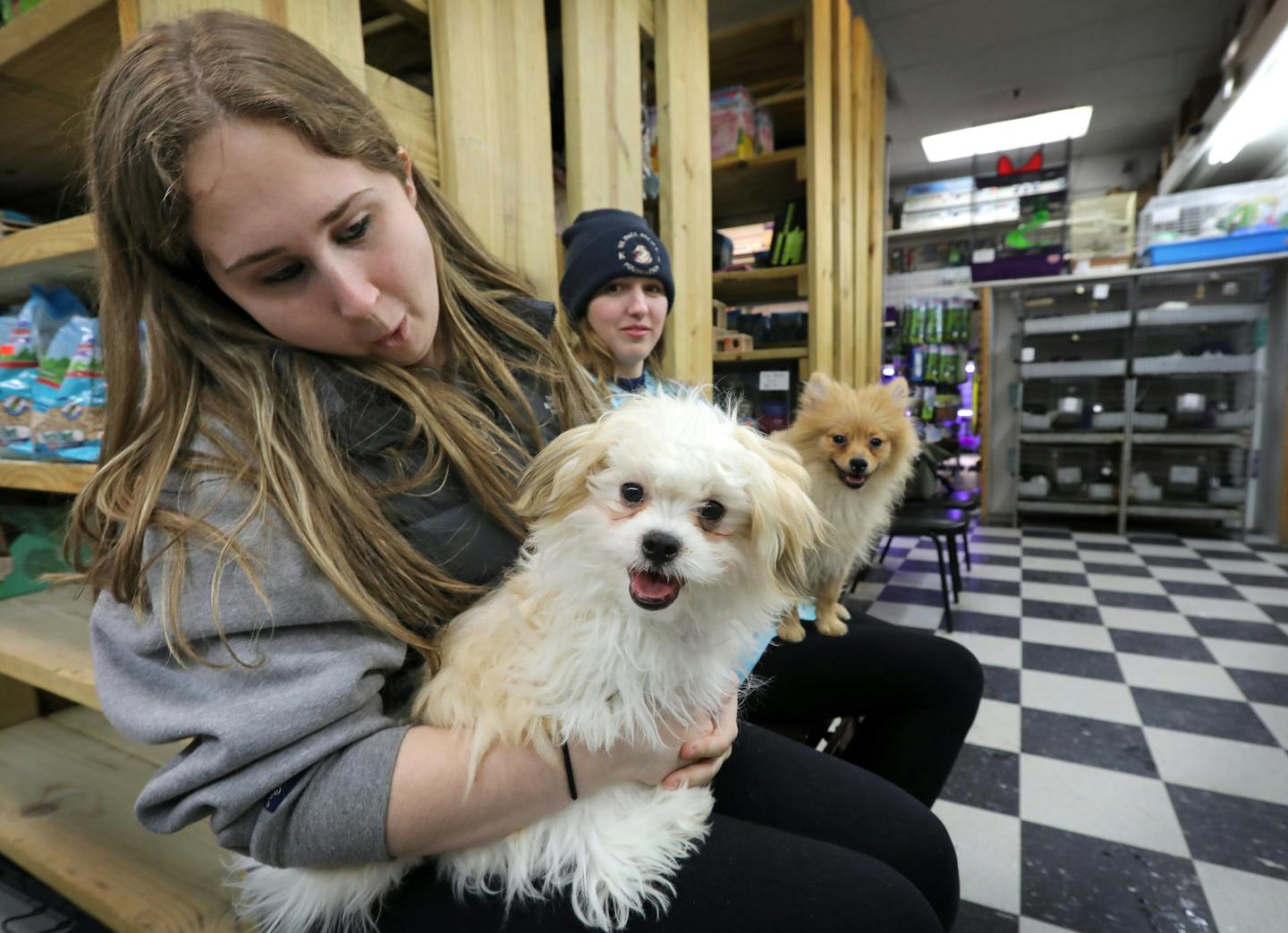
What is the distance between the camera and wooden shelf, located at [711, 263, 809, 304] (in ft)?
10.4

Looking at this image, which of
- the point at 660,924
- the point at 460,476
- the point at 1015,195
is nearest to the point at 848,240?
the point at 460,476

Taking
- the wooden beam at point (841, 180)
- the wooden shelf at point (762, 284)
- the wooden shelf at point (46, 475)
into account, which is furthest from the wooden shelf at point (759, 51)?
the wooden shelf at point (46, 475)

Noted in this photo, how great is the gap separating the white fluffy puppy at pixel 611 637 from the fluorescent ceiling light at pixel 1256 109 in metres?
5.06

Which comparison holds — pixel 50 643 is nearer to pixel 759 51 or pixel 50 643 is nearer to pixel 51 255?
pixel 51 255

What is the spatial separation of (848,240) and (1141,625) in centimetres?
254

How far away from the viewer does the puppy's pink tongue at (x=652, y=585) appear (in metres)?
0.64

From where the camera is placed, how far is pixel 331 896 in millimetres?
673

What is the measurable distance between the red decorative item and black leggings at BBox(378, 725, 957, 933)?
7.96 meters

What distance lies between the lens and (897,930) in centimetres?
71

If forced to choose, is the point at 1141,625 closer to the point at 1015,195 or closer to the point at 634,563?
the point at 634,563

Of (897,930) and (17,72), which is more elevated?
(17,72)

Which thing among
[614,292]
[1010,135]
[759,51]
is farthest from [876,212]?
[614,292]

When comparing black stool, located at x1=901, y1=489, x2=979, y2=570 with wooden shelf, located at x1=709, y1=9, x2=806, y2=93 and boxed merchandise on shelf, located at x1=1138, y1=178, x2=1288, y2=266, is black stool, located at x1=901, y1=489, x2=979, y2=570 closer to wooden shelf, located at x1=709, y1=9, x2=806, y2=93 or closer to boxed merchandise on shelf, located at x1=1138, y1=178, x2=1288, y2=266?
wooden shelf, located at x1=709, y1=9, x2=806, y2=93

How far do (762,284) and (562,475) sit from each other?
3036mm
